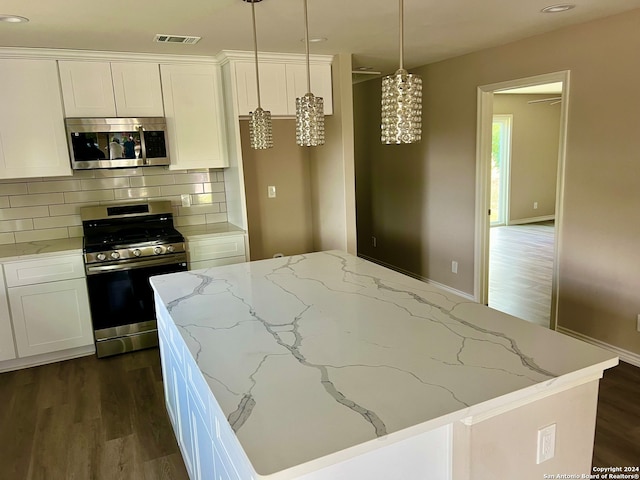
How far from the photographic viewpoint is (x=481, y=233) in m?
4.27

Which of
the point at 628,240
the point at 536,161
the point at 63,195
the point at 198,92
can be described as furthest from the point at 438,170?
the point at 536,161

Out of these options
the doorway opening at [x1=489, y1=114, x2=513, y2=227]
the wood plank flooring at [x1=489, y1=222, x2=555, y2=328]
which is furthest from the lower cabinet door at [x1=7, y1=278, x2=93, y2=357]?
the doorway opening at [x1=489, y1=114, x2=513, y2=227]

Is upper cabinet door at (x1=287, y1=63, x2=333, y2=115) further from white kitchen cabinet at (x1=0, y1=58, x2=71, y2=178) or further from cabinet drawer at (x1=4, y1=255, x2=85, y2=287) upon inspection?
cabinet drawer at (x1=4, y1=255, x2=85, y2=287)

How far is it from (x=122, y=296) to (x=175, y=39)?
6.23 ft

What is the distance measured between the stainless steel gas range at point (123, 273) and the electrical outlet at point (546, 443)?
9.56 feet

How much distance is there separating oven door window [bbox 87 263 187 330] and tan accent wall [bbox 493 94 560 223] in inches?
266

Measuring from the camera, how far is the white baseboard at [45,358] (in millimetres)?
3447

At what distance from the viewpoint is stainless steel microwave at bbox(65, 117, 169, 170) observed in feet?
11.4

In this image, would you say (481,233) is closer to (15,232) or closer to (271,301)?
(271,301)

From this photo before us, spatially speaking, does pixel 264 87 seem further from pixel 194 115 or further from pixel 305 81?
pixel 194 115

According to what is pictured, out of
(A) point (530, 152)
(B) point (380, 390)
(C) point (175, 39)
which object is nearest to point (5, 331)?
(C) point (175, 39)

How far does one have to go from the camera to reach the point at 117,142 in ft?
11.8

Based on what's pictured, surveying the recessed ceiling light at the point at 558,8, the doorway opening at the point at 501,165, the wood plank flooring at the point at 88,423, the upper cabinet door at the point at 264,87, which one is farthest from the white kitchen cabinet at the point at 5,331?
the doorway opening at the point at 501,165

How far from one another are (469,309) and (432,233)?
3.08 m
